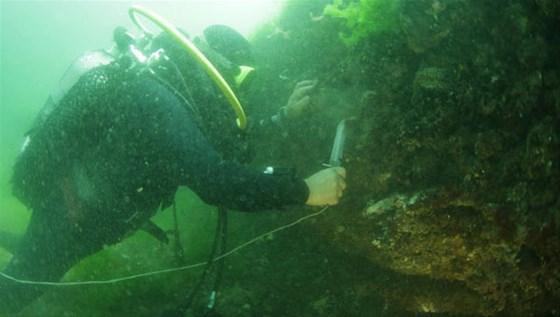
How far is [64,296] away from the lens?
19.8 feet

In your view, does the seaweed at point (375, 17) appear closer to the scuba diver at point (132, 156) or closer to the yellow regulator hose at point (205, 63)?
the scuba diver at point (132, 156)

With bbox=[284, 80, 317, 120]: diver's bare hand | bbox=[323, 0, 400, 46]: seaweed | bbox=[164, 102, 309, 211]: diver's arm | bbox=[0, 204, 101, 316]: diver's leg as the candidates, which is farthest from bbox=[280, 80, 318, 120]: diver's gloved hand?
bbox=[0, 204, 101, 316]: diver's leg

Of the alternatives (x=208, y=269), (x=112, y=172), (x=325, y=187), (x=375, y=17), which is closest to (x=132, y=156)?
(x=112, y=172)

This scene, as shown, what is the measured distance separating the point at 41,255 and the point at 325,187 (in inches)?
129

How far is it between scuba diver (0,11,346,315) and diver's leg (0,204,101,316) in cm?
1

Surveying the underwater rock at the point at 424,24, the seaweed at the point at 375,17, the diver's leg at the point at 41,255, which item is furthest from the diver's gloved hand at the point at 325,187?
the diver's leg at the point at 41,255

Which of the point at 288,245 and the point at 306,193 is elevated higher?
the point at 306,193

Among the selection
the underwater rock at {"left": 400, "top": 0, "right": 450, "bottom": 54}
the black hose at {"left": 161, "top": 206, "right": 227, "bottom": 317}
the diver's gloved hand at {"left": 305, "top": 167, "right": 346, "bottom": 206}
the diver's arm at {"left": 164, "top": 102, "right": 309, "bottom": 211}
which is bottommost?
the black hose at {"left": 161, "top": 206, "right": 227, "bottom": 317}

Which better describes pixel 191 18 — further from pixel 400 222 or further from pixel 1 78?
pixel 1 78

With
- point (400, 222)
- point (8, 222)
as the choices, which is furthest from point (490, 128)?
point (8, 222)

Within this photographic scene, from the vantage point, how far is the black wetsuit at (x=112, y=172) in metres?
3.27

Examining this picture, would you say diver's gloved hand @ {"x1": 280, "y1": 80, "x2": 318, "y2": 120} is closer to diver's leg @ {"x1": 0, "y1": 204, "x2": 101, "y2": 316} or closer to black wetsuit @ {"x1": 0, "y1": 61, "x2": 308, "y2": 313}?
black wetsuit @ {"x1": 0, "y1": 61, "x2": 308, "y2": 313}

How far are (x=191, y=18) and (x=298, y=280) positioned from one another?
35086 millimetres

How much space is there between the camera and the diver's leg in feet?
13.4
